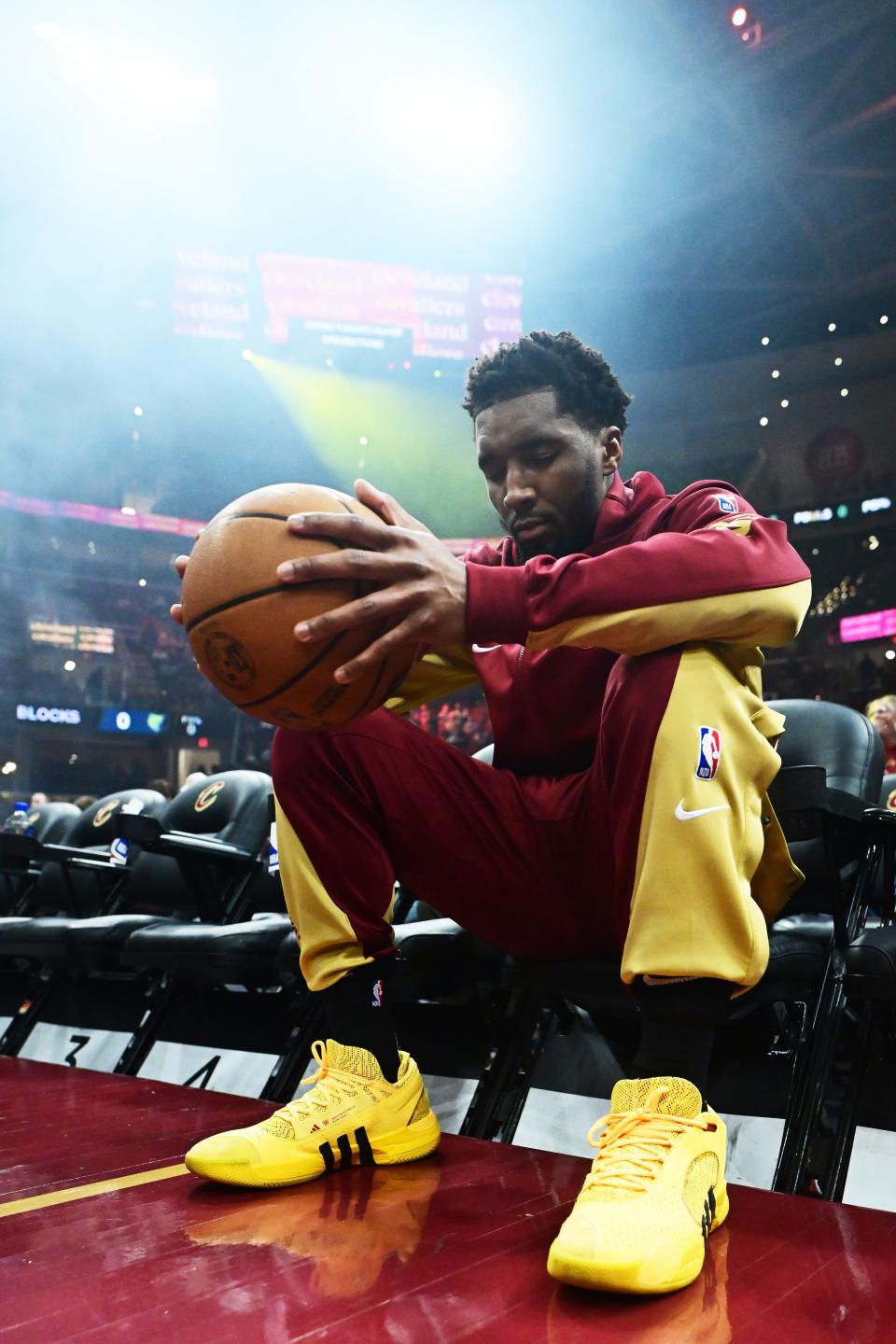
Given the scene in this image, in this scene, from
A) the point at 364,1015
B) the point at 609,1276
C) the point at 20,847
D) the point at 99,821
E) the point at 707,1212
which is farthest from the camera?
the point at 99,821

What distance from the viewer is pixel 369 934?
4.15 ft

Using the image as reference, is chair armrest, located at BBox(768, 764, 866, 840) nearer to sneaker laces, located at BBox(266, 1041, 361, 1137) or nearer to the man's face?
the man's face

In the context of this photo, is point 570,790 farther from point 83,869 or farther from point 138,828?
point 83,869

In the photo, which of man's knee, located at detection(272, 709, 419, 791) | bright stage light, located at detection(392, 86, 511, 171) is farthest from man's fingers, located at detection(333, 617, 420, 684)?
bright stage light, located at detection(392, 86, 511, 171)

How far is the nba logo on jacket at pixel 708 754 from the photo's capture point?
1008 millimetres

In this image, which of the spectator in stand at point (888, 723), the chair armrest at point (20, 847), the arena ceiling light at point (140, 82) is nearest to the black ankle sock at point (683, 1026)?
the chair armrest at point (20, 847)

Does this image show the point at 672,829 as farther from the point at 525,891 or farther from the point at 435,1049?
the point at 435,1049

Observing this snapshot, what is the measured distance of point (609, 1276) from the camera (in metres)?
0.80

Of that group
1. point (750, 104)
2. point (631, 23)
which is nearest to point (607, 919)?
point (631, 23)

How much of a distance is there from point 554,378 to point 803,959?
833 mm

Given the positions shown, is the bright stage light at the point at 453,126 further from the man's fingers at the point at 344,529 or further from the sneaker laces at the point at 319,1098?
the sneaker laces at the point at 319,1098

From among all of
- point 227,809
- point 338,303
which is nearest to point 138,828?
point 227,809

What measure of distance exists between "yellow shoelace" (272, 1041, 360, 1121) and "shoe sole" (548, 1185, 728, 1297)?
0.40 metres

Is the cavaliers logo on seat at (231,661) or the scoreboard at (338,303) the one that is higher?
the scoreboard at (338,303)
